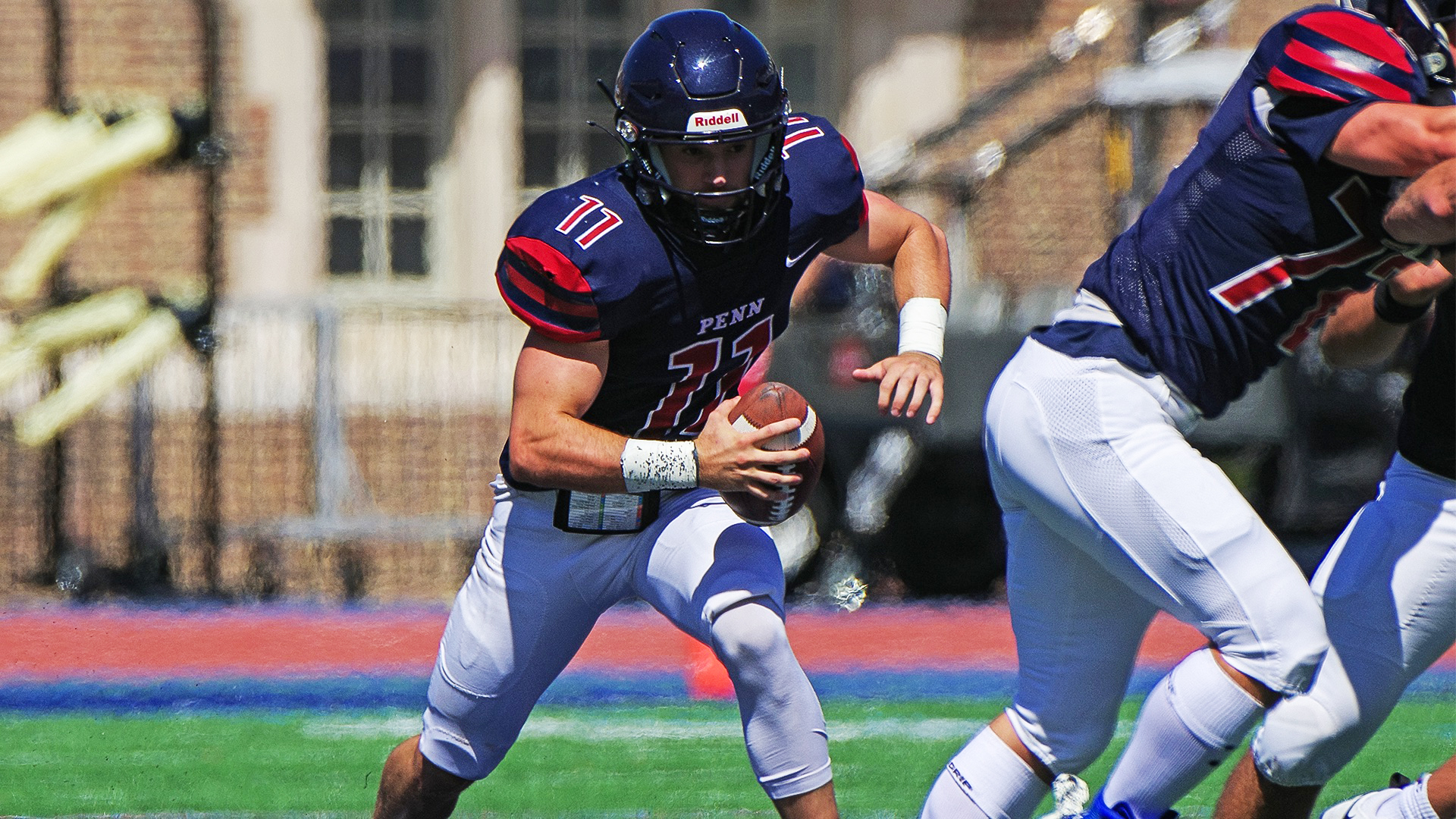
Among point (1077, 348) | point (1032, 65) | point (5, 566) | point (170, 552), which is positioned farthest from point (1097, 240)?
point (1077, 348)

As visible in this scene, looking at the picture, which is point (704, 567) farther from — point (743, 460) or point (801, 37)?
point (801, 37)

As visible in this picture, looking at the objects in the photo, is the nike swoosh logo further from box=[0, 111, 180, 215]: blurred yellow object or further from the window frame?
the window frame

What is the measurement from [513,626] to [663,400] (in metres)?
0.58

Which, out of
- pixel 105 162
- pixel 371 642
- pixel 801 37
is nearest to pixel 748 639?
pixel 371 642

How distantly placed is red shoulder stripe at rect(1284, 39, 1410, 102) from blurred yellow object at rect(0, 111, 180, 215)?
800 cm

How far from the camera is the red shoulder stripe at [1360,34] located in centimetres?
304

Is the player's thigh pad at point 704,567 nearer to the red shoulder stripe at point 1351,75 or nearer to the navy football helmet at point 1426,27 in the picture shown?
the red shoulder stripe at point 1351,75

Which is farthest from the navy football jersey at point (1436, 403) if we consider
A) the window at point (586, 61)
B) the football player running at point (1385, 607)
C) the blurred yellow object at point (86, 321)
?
the window at point (586, 61)

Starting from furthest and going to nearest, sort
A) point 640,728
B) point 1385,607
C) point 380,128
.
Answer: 1. point 380,128
2. point 640,728
3. point 1385,607

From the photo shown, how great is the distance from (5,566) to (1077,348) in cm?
744

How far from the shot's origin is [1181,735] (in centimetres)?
321

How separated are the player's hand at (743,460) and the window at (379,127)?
26.1ft

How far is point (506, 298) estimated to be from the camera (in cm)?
351

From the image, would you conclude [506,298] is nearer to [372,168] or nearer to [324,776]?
[324,776]
